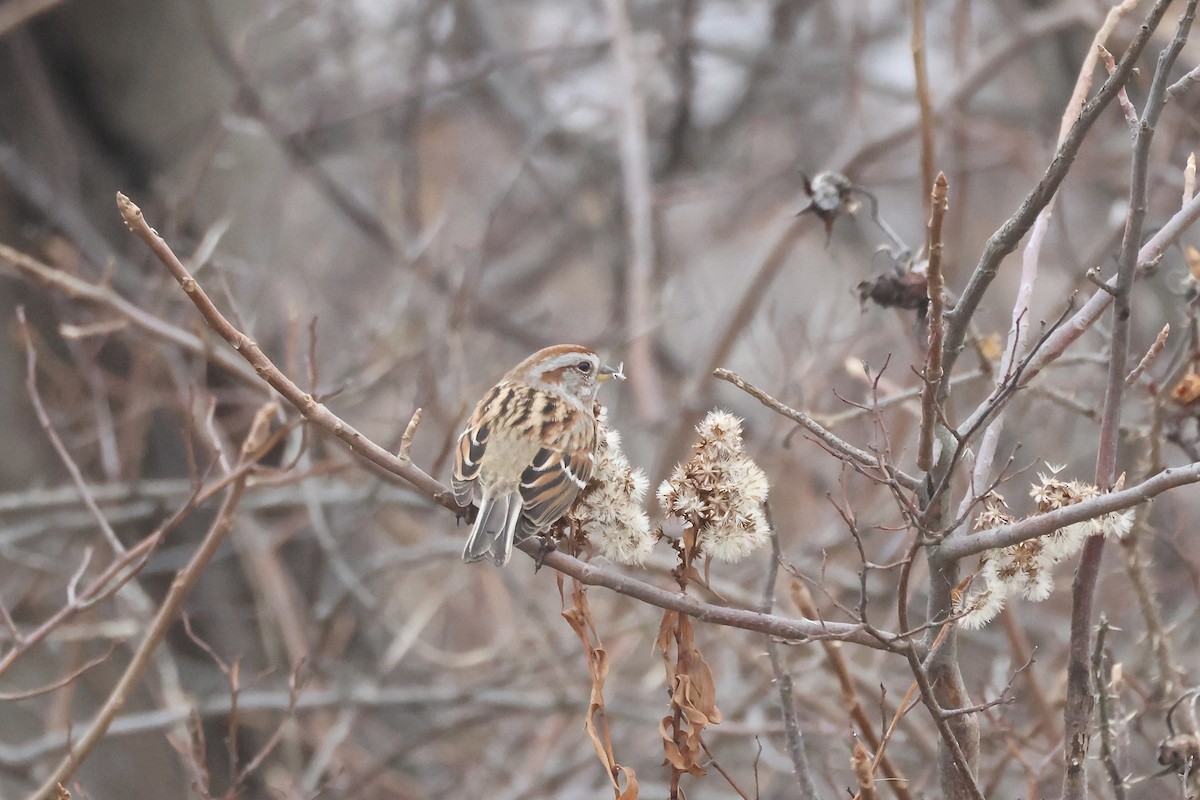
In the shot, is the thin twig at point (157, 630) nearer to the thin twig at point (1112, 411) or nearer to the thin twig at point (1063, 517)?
the thin twig at point (1063, 517)

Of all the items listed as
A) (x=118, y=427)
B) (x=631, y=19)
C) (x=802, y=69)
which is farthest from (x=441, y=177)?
(x=118, y=427)

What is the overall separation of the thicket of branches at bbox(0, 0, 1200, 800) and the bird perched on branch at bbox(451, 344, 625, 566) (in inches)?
4.8

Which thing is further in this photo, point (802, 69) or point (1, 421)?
point (802, 69)

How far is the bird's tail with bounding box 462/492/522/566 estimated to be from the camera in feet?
8.75

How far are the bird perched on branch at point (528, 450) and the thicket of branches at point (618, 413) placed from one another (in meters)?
0.12

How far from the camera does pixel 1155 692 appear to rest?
2766 millimetres

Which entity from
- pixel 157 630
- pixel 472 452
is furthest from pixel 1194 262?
pixel 157 630

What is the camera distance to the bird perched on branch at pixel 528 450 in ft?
8.85

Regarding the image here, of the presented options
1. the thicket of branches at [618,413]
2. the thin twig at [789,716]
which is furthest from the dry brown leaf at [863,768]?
the thin twig at [789,716]

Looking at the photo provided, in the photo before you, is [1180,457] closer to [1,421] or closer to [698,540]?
[698,540]

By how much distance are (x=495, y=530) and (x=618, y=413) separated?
4.62 m

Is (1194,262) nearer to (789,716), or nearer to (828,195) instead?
(828,195)

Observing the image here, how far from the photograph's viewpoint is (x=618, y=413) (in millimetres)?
7359

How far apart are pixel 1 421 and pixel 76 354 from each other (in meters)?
0.68
